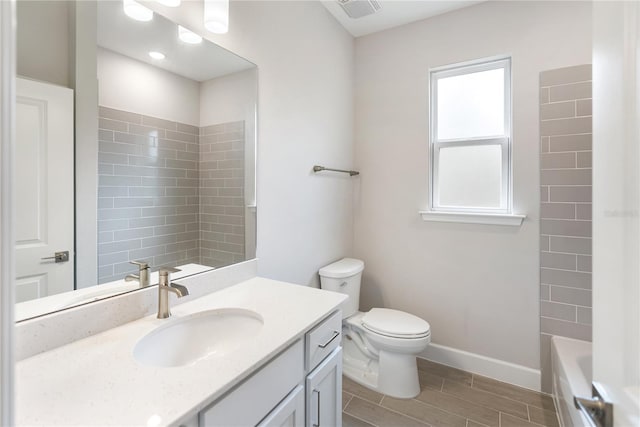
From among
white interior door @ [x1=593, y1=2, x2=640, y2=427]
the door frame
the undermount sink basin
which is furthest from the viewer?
the undermount sink basin

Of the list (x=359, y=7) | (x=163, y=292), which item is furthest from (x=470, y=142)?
(x=163, y=292)

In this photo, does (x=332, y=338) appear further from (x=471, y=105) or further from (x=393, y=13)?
(x=393, y=13)

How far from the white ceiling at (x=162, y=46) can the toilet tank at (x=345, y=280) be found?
1400 mm

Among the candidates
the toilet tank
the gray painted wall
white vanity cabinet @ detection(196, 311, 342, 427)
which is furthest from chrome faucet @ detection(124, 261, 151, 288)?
the gray painted wall

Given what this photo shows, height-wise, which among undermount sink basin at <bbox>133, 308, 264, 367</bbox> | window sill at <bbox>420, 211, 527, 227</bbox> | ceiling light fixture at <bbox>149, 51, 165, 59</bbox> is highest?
ceiling light fixture at <bbox>149, 51, 165, 59</bbox>

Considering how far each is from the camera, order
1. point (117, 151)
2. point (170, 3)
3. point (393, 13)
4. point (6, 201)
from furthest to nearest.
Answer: point (393, 13), point (170, 3), point (117, 151), point (6, 201)

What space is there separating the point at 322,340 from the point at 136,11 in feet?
4.56

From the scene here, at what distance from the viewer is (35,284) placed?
0.86 m

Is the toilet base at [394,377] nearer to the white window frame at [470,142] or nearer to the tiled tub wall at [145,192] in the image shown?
the white window frame at [470,142]

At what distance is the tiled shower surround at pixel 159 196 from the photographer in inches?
40.9

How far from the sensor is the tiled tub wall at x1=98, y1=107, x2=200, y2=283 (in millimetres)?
1032

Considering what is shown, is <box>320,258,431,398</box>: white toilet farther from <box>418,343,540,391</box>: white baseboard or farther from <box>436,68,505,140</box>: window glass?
<box>436,68,505,140</box>: window glass

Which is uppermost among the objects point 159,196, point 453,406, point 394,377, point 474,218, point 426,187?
point 426,187

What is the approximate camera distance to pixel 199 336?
1.12 metres
